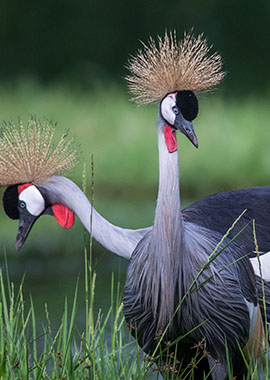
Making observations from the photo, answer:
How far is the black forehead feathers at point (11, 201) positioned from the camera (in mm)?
2738

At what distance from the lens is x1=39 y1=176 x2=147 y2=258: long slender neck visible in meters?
2.60

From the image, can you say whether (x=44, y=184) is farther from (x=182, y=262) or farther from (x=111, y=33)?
(x=111, y=33)

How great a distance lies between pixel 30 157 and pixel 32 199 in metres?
0.12

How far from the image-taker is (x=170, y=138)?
7.01ft

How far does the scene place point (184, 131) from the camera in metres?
2.15

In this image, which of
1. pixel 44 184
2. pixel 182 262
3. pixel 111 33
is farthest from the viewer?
pixel 111 33

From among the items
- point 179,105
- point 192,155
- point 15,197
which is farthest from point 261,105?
point 179,105

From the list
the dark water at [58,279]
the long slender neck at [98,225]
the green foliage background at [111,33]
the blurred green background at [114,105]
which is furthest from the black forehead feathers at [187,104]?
the green foliage background at [111,33]

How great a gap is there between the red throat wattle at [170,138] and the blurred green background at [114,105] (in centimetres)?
157

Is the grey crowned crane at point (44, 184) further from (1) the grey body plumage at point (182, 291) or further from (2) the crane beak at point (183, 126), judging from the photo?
(2) the crane beak at point (183, 126)

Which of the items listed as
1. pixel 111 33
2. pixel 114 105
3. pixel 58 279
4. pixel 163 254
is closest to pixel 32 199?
pixel 163 254

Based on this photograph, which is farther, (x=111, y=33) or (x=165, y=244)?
(x=111, y=33)

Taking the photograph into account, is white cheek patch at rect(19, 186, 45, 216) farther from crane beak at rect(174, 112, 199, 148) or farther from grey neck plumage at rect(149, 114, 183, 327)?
crane beak at rect(174, 112, 199, 148)

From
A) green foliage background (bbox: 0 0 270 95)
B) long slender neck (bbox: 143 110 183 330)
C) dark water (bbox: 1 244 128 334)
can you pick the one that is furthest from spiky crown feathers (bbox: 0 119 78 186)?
green foliage background (bbox: 0 0 270 95)
